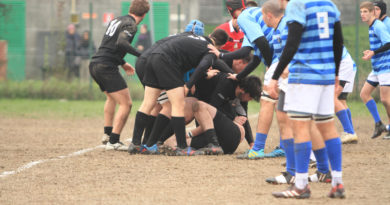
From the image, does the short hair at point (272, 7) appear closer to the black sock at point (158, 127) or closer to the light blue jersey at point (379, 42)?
the black sock at point (158, 127)

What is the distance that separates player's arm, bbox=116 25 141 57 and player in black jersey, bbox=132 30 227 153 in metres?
0.47

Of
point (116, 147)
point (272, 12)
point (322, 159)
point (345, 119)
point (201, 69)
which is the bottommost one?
point (116, 147)

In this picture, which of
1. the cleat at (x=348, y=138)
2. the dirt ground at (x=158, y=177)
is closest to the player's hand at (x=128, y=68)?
the dirt ground at (x=158, y=177)

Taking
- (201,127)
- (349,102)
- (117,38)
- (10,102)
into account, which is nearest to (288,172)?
(201,127)

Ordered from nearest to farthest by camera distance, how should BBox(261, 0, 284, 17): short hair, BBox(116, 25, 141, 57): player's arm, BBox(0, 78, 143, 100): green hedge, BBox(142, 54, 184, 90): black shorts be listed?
BBox(261, 0, 284, 17): short hair
BBox(142, 54, 184, 90): black shorts
BBox(116, 25, 141, 57): player's arm
BBox(0, 78, 143, 100): green hedge

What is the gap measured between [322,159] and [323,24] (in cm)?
142

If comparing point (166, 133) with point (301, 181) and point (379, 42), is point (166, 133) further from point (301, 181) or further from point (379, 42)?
point (379, 42)

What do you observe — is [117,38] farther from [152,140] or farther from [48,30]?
[48,30]

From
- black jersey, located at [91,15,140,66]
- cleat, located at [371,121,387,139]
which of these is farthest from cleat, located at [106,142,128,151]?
cleat, located at [371,121,387,139]

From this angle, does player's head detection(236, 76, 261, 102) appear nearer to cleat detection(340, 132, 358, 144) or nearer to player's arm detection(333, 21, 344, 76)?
cleat detection(340, 132, 358, 144)

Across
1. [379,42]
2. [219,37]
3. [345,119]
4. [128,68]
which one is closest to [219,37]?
[219,37]

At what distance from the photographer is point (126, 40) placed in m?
8.85

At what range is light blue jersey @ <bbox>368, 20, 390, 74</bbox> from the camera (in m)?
10.6

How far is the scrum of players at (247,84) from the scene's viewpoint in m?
5.39
